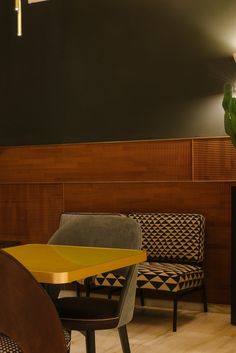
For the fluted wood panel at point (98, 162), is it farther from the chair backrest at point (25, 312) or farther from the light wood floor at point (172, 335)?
the chair backrest at point (25, 312)

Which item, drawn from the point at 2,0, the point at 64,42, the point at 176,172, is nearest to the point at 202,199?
the point at 176,172

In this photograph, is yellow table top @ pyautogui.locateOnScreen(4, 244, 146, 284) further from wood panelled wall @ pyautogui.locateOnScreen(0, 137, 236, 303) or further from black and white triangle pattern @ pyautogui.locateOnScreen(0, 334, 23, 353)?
wood panelled wall @ pyautogui.locateOnScreen(0, 137, 236, 303)

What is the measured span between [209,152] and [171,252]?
925mm

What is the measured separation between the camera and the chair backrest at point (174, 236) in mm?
4992

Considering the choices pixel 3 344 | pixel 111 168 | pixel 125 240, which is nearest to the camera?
pixel 3 344

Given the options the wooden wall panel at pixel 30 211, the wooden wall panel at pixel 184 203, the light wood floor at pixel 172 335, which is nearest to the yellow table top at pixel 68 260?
the light wood floor at pixel 172 335

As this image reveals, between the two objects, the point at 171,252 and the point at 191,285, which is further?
the point at 171,252

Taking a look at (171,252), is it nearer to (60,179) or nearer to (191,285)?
(191,285)

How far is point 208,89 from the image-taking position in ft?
16.9

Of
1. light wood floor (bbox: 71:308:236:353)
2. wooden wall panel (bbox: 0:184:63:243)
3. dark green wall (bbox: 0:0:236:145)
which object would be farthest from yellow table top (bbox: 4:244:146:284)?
wooden wall panel (bbox: 0:184:63:243)

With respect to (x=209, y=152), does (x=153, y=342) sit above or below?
A: below

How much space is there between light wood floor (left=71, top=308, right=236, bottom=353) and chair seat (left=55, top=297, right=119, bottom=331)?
Result: 3.58 feet

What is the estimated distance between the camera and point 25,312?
6.33ft

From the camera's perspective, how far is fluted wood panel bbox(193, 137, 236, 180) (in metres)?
5.07
